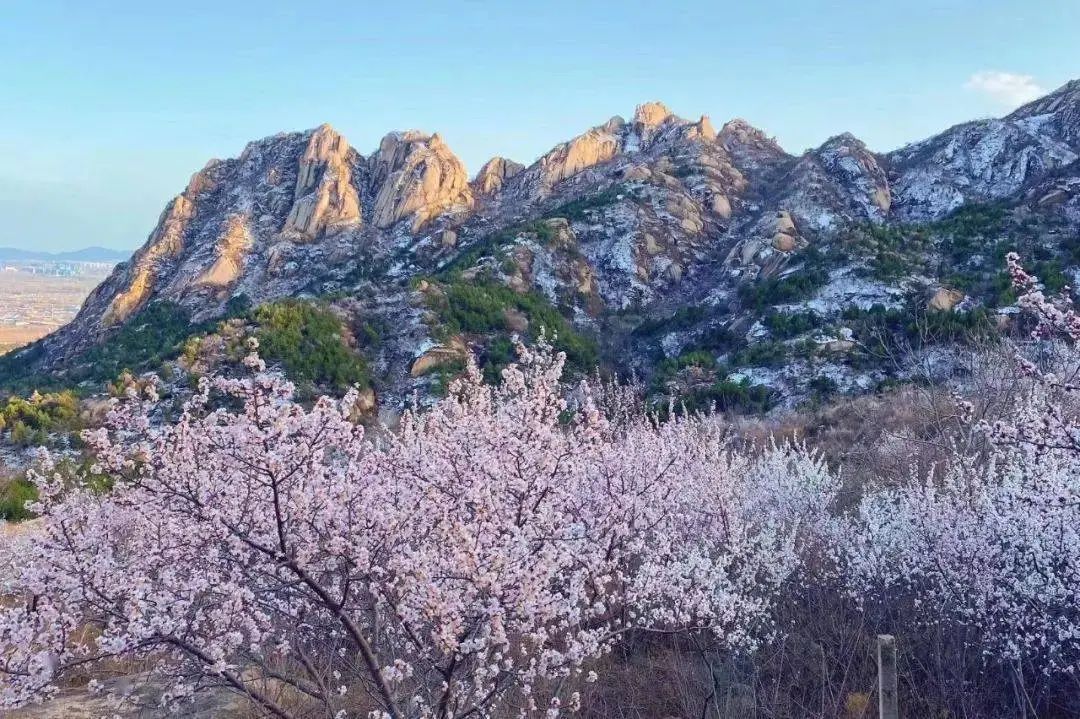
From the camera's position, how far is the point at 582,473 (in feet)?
27.1

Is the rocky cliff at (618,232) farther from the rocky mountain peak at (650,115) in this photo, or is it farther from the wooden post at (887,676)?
the wooden post at (887,676)

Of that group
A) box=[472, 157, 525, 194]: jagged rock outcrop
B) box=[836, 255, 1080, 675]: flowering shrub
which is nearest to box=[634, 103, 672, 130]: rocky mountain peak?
box=[472, 157, 525, 194]: jagged rock outcrop

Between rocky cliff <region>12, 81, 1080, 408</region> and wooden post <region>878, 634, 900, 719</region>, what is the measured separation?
24.9 m

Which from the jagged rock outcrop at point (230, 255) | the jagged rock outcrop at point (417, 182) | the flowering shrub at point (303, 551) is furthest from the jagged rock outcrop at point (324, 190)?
the flowering shrub at point (303, 551)

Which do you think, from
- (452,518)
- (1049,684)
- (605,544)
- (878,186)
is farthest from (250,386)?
(878,186)

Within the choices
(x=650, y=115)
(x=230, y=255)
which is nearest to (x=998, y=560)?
(x=230, y=255)

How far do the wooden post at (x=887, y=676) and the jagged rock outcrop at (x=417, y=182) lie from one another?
183ft

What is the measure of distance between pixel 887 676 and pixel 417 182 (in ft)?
194

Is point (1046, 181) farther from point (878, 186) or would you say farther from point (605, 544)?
point (605, 544)

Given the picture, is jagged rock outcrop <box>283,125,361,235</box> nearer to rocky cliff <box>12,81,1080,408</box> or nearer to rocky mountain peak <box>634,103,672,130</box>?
rocky cliff <box>12,81,1080,408</box>

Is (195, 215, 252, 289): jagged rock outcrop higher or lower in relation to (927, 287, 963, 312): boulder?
higher

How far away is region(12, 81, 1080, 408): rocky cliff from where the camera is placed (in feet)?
119

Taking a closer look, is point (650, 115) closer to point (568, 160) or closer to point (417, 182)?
point (568, 160)

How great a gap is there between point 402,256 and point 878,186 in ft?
120
